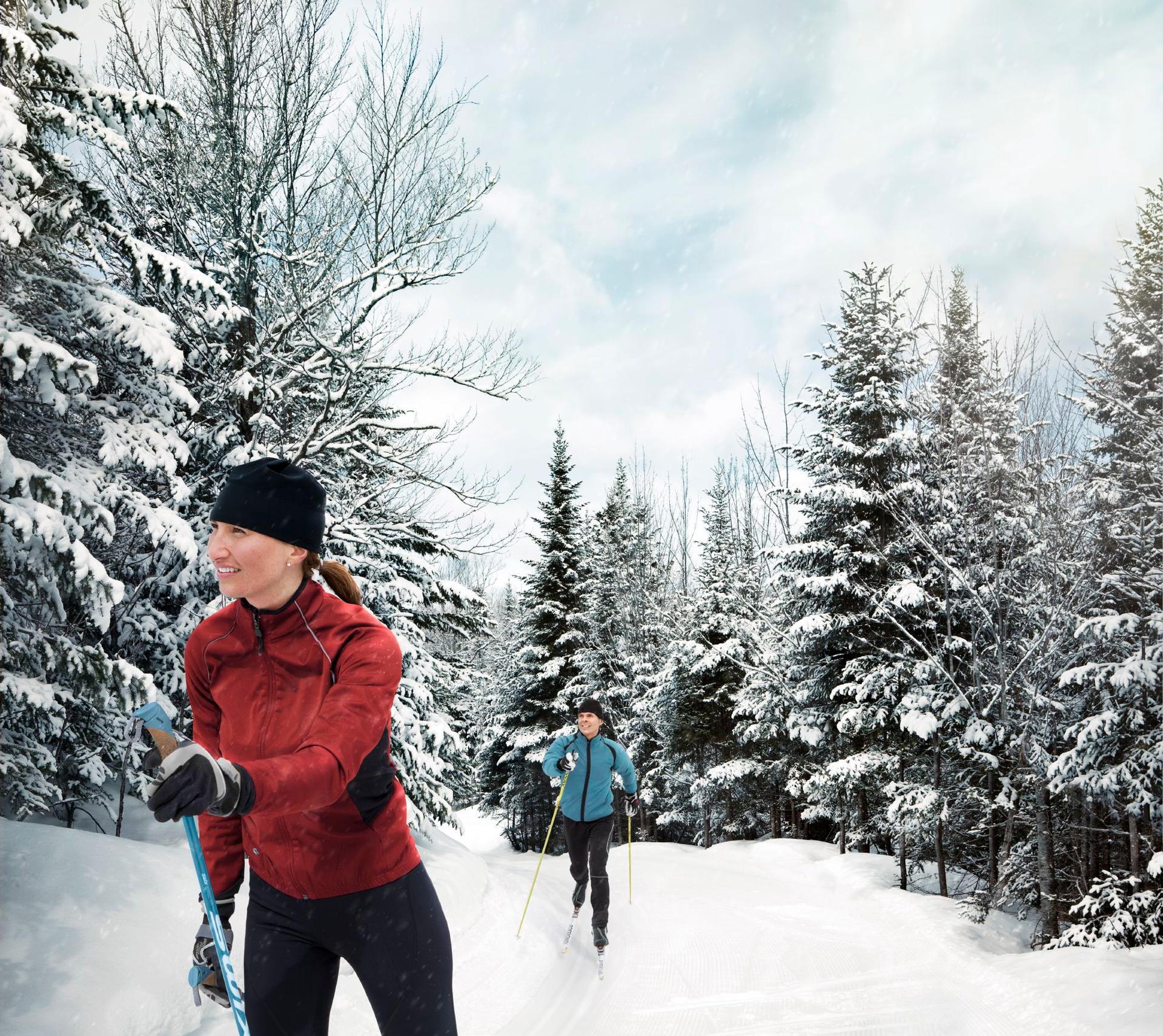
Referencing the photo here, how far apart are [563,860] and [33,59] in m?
13.4

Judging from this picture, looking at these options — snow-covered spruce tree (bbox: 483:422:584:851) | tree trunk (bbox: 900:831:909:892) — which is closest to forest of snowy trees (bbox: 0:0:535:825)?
tree trunk (bbox: 900:831:909:892)

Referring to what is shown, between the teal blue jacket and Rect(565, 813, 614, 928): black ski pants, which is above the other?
the teal blue jacket

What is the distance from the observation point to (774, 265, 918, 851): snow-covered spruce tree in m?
12.2

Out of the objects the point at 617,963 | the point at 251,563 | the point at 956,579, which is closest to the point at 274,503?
the point at 251,563

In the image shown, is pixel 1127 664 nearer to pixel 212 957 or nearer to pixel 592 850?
pixel 592 850

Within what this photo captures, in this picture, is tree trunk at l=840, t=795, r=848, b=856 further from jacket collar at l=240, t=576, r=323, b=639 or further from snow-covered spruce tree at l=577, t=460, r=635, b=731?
jacket collar at l=240, t=576, r=323, b=639

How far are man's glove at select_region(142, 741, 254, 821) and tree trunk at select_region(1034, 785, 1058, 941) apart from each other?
10.2 meters

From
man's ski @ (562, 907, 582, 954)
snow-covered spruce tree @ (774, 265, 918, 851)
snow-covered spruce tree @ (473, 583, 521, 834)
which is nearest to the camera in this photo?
man's ski @ (562, 907, 582, 954)

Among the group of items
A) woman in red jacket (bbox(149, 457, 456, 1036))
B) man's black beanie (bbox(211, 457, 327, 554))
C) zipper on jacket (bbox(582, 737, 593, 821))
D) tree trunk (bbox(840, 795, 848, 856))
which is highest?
man's black beanie (bbox(211, 457, 327, 554))

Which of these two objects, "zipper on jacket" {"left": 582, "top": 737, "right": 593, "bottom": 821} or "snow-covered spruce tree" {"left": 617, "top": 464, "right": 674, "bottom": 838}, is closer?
"zipper on jacket" {"left": 582, "top": 737, "right": 593, "bottom": 821}

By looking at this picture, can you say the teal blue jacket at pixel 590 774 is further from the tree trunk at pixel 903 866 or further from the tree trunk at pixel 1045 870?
the tree trunk at pixel 903 866

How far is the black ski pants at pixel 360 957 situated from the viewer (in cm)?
210

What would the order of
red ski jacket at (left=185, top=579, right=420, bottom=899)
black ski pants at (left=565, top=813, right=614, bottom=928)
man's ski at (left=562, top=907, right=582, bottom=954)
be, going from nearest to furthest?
red ski jacket at (left=185, top=579, right=420, bottom=899) → man's ski at (left=562, top=907, right=582, bottom=954) → black ski pants at (left=565, top=813, right=614, bottom=928)

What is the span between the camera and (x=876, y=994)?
230 inches
